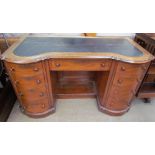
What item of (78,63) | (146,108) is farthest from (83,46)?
(146,108)

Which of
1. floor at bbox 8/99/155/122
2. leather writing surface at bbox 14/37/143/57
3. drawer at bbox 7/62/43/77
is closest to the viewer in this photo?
drawer at bbox 7/62/43/77

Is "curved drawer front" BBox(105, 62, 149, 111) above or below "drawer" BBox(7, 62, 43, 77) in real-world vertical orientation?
below

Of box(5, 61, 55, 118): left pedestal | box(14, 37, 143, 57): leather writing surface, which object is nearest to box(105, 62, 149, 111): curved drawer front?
box(14, 37, 143, 57): leather writing surface

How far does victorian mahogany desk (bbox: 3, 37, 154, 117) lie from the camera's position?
3.67ft

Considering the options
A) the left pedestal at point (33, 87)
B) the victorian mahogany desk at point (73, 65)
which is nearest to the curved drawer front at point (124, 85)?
the victorian mahogany desk at point (73, 65)

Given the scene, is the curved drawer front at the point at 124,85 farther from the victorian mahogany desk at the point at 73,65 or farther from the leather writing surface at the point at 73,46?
the leather writing surface at the point at 73,46

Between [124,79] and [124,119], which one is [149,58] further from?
[124,119]

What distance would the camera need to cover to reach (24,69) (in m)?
1.12

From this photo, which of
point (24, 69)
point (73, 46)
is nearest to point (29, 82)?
point (24, 69)

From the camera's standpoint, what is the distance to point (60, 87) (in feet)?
5.80

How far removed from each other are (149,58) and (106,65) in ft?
1.21

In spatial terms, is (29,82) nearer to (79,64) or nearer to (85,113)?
(79,64)

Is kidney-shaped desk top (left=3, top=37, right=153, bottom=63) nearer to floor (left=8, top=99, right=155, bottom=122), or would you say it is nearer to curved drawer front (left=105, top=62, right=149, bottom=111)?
curved drawer front (left=105, top=62, right=149, bottom=111)

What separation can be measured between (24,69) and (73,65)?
42 cm
